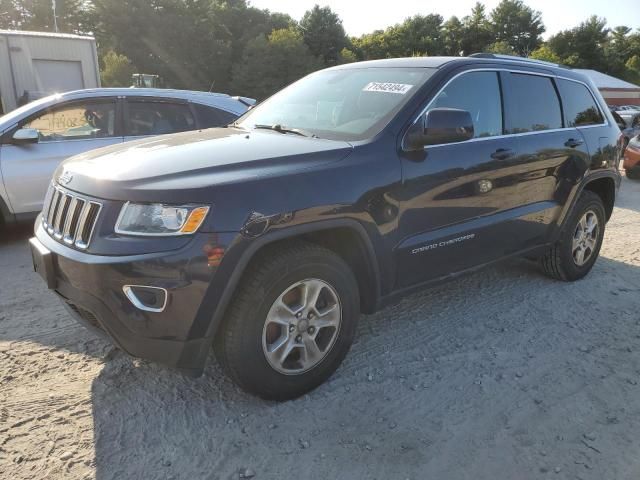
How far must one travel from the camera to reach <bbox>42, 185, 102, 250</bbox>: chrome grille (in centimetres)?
249

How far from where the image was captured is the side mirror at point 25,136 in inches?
215

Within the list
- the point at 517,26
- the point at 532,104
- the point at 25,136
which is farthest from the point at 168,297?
the point at 517,26

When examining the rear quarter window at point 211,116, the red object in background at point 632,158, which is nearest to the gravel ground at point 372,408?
the rear quarter window at point 211,116

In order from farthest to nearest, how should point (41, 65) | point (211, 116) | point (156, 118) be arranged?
point (41, 65) → point (211, 116) → point (156, 118)

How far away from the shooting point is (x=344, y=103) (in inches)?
137

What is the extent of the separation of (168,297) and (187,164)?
26.8 inches

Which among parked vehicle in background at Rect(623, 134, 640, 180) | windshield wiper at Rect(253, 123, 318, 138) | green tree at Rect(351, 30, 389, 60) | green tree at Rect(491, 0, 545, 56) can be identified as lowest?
parked vehicle in background at Rect(623, 134, 640, 180)

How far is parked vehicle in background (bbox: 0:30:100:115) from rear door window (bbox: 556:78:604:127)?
42.2 feet

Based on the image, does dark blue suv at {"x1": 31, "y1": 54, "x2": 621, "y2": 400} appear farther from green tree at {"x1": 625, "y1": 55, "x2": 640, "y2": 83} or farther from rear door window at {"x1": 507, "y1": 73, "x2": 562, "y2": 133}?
green tree at {"x1": 625, "y1": 55, "x2": 640, "y2": 83}

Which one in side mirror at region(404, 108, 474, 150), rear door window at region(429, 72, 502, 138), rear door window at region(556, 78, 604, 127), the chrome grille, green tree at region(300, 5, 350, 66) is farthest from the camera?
green tree at region(300, 5, 350, 66)

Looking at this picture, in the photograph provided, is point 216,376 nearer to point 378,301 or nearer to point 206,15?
point 378,301

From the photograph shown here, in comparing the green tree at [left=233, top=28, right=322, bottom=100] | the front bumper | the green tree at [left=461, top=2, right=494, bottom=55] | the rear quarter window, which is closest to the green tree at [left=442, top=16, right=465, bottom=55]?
the green tree at [left=461, top=2, right=494, bottom=55]

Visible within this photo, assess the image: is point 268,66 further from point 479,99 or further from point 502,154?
point 502,154

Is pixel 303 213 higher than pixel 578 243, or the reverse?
pixel 303 213
